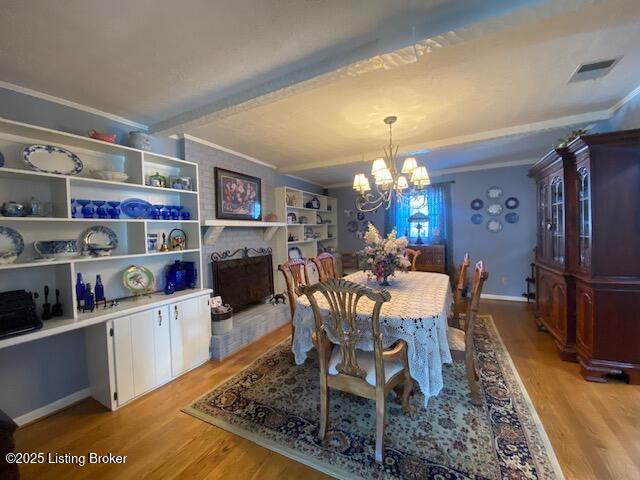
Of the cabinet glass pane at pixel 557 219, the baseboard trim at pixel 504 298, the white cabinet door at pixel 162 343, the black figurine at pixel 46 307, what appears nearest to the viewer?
the black figurine at pixel 46 307

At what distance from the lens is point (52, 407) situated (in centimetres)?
206

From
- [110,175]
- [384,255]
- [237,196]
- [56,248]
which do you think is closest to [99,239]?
[56,248]

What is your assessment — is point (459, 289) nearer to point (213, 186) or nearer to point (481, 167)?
point (213, 186)

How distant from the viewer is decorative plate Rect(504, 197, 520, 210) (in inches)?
186

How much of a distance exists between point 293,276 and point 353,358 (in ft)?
3.81

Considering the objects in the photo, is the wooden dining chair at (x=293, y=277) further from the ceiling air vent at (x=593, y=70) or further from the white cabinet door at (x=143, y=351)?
the ceiling air vent at (x=593, y=70)

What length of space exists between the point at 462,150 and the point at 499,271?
249 cm

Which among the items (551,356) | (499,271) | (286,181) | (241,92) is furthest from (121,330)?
(499,271)

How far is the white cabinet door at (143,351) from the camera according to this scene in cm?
220

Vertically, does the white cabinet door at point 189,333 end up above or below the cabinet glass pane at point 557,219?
below

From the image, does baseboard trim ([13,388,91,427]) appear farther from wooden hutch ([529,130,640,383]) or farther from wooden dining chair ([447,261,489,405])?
wooden hutch ([529,130,640,383])

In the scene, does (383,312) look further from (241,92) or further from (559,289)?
(559,289)

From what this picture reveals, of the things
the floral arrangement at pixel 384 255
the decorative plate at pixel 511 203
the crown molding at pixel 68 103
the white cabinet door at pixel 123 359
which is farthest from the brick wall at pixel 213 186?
the decorative plate at pixel 511 203

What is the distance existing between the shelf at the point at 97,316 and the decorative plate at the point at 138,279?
3.4 inches
